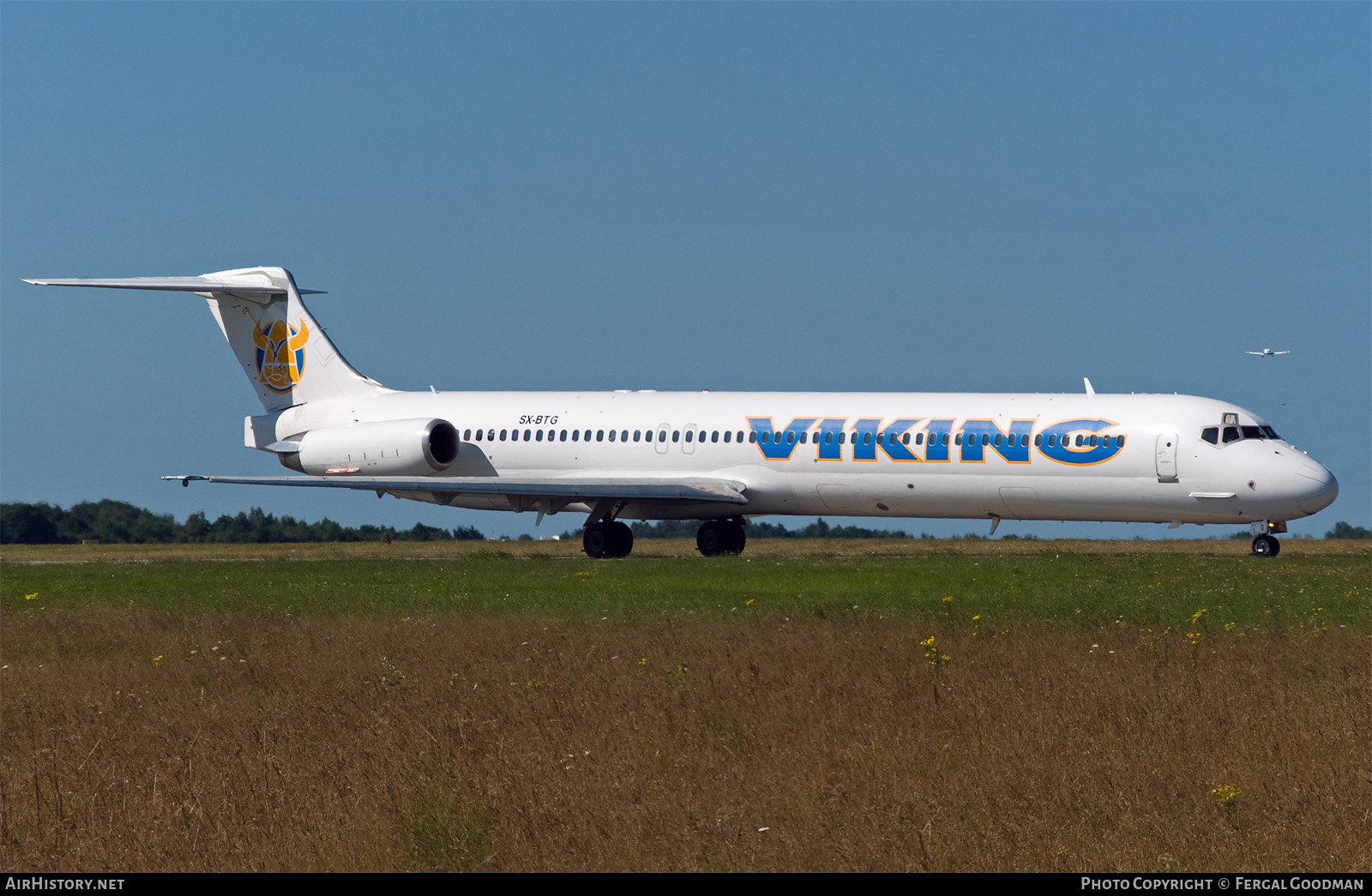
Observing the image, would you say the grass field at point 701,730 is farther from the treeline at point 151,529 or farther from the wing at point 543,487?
the treeline at point 151,529

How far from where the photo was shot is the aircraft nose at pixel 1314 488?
2883 cm

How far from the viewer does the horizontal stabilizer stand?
32.3 metres

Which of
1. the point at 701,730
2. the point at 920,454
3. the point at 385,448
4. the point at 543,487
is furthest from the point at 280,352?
the point at 701,730

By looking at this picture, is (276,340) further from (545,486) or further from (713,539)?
(713,539)

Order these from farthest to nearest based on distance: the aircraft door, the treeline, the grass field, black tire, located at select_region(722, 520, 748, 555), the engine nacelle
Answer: the treeline
the engine nacelle
black tire, located at select_region(722, 520, 748, 555)
the aircraft door
the grass field

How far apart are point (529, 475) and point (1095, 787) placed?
26.0 m

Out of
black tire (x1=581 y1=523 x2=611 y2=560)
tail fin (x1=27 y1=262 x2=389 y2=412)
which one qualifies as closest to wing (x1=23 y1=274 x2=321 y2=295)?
tail fin (x1=27 y1=262 x2=389 y2=412)

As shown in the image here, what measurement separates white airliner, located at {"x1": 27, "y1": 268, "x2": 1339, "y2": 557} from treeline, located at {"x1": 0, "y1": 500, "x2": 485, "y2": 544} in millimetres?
13111

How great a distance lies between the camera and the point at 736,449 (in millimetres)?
33062

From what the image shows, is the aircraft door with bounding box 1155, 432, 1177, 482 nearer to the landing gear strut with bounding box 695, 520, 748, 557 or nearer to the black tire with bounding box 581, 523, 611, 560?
the landing gear strut with bounding box 695, 520, 748, 557

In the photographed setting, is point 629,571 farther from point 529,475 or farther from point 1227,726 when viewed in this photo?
point 1227,726

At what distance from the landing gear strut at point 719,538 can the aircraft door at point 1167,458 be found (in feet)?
30.2
